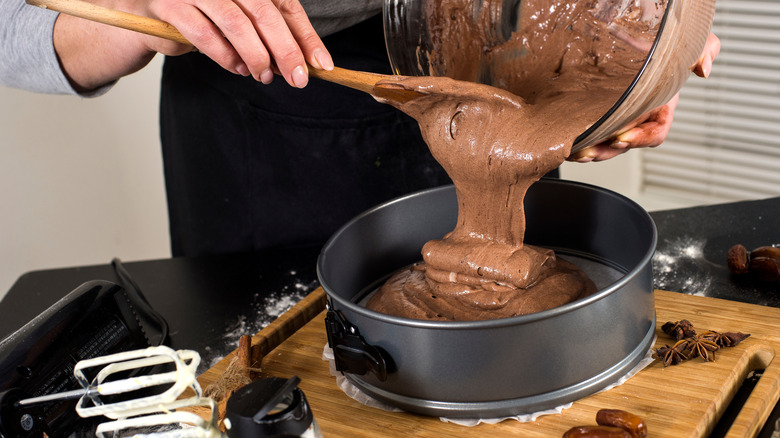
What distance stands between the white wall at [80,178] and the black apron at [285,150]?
29.6 inches

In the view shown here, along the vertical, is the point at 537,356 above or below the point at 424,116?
below

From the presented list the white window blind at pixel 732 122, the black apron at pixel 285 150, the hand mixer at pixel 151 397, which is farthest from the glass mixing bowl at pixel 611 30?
the white window blind at pixel 732 122

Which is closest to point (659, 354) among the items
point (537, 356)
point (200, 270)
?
point (537, 356)

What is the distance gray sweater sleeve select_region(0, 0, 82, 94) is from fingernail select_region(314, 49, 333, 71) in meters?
0.58

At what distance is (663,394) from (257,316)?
2.29 feet

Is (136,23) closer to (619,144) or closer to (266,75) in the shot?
(266,75)

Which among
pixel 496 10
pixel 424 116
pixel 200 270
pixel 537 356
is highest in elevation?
pixel 496 10

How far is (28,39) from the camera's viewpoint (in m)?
1.33

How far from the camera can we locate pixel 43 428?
36.6 inches

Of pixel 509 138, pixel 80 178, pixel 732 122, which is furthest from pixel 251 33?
pixel 732 122

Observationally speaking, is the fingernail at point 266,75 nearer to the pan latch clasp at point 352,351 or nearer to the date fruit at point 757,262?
the pan latch clasp at point 352,351

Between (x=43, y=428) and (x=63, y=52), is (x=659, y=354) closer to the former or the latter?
(x=43, y=428)

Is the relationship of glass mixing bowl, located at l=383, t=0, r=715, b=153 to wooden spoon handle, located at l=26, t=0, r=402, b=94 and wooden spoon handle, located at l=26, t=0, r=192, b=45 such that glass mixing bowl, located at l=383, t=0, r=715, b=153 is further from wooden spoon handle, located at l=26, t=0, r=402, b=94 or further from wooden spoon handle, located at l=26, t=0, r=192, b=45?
wooden spoon handle, located at l=26, t=0, r=192, b=45

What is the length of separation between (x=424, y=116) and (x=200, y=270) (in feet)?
2.12
